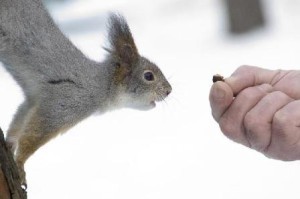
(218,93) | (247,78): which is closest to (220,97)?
(218,93)

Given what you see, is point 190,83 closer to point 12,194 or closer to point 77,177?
point 77,177

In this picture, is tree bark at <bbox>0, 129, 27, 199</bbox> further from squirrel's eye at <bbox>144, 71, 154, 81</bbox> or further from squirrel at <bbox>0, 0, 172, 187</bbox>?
squirrel's eye at <bbox>144, 71, 154, 81</bbox>

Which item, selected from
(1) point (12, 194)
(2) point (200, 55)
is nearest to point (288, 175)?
(1) point (12, 194)

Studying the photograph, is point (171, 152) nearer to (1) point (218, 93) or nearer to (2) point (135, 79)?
(2) point (135, 79)

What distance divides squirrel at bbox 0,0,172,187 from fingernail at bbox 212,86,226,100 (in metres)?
0.42

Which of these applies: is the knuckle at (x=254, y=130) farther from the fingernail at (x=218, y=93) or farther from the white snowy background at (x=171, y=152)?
the white snowy background at (x=171, y=152)

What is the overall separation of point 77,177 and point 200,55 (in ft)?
8.09

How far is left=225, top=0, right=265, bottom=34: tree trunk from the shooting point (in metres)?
5.81

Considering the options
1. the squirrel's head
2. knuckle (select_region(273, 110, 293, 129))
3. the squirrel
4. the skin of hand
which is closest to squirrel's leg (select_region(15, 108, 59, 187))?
the squirrel

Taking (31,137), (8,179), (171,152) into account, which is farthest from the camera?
(171,152)

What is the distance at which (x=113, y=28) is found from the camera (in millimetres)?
1815

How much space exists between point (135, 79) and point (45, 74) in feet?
1.14

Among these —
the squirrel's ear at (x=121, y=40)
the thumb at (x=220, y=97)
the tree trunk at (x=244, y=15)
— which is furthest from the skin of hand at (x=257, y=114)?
the tree trunk at (x=244, y=15)

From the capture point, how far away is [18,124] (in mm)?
1729
